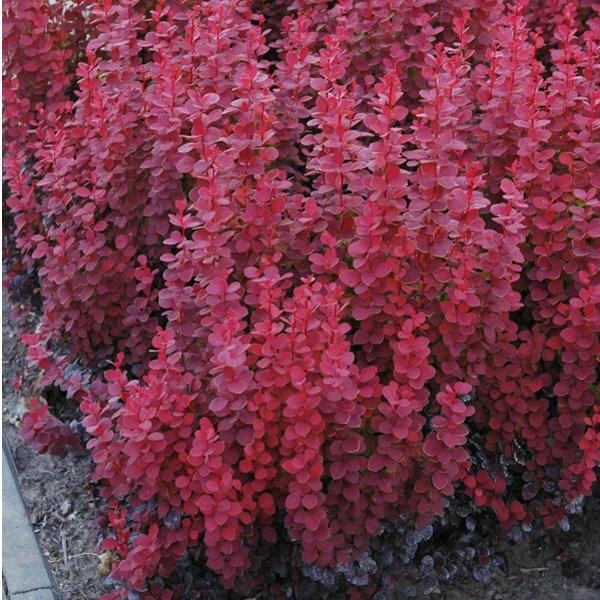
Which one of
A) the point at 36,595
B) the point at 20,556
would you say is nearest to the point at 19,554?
the point at 20,556

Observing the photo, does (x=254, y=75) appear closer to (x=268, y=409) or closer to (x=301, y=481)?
(x=268, y=409)

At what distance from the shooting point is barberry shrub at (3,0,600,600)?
241cm

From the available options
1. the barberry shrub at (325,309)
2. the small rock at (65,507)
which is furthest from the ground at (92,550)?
the barberry shrub at (325,309)

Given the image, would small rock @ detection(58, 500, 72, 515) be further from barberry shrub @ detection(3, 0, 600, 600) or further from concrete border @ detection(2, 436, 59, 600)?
barberry shrub @ detection(3, 0, 600, 600)

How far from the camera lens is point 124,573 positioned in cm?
254

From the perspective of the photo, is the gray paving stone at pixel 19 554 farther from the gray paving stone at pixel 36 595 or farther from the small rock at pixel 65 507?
the small rock at pixel 65 507

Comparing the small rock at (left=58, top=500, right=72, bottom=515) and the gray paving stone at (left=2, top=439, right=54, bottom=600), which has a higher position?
the gray paving stone at (left=2, top=439, right=54, bottom=600)

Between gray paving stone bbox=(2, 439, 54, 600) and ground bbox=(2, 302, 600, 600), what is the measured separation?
0.10ft

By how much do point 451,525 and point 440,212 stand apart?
1.00 metres

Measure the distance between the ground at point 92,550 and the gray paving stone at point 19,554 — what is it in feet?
0.10

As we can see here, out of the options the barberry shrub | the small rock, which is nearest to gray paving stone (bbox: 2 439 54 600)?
the small rock

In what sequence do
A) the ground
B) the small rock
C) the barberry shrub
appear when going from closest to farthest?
the barberry shrub, the ground, the small rock

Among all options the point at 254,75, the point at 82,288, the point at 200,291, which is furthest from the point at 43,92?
the point at 200,291

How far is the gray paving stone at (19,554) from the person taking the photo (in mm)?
3025
